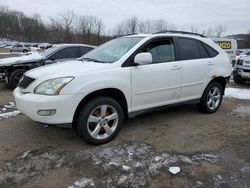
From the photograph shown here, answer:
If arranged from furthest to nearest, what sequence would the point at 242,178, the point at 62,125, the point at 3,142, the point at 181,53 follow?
1. the point at 181,53
2. the point at 3,142
3. the point at 62,125
4. the point at 242,178

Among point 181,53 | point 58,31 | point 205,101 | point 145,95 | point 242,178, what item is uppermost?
point 58,31

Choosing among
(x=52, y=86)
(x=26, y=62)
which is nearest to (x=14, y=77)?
(x=26, y=62)

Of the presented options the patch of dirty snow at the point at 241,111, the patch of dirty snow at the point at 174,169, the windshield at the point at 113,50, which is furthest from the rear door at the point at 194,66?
the patch of dirty snow at the point at 174,169

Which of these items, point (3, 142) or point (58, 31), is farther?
point (58, 31)

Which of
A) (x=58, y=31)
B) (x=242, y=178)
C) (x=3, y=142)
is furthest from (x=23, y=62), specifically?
(x=58, y=31)

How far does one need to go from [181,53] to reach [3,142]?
139 inches

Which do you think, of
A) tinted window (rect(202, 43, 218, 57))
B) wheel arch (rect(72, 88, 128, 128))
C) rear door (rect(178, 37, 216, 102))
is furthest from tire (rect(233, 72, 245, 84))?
wheel arch (rect(72, 88, 128, 128))

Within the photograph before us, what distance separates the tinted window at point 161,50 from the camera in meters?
4.43

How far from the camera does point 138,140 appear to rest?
162 inches

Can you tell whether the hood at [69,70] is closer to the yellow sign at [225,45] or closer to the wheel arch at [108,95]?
the wheel arch at [108,95]

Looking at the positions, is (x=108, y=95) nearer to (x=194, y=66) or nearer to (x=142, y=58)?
(x=142, y=58)

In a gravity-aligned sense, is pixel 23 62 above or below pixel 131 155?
above

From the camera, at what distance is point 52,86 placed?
138 inches

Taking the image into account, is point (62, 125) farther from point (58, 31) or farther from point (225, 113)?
point (58, 31)
